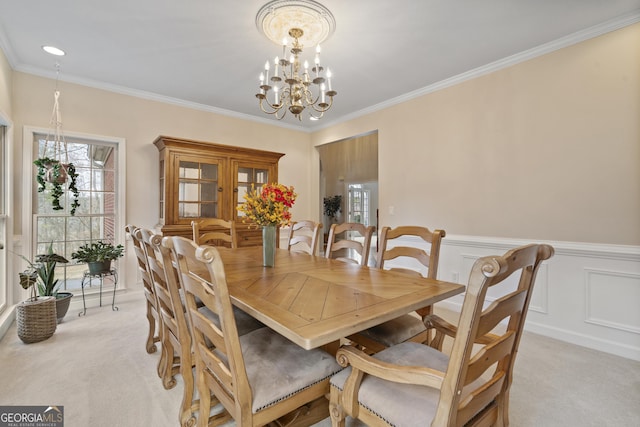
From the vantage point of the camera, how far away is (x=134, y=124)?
12.0 ft

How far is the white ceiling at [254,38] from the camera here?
216 centimetres

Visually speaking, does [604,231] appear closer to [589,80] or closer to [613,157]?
[613,157]

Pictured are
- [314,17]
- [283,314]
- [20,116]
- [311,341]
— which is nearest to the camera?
[311,341]

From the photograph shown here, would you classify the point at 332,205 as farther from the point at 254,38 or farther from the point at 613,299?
the point at 613,299

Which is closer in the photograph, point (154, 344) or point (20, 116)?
point (154, 344)

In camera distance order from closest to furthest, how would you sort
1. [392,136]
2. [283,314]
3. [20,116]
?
[283,314], [20,116], [392,136]

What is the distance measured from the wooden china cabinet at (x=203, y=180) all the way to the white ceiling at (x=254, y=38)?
768 mm

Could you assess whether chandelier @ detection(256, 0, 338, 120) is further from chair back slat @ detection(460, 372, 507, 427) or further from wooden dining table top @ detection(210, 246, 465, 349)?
chair back slat @ detection(460, 372, 507, 427)

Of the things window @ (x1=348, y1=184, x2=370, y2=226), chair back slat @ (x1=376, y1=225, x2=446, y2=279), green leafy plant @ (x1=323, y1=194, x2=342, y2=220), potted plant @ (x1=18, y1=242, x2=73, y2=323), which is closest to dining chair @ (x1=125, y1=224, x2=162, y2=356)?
potted plant @ (x1=18, y1=242, x2=73, y2=323)

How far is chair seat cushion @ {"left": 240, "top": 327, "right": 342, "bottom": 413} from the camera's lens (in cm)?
112

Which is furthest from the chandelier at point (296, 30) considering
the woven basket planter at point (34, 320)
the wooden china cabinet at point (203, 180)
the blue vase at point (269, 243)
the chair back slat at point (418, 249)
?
the woven basket planter at point (34, 320)

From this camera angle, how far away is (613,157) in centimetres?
237

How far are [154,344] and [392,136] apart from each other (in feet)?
11.7

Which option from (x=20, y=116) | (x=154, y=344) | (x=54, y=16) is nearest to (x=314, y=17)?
(x=54, y=16)
